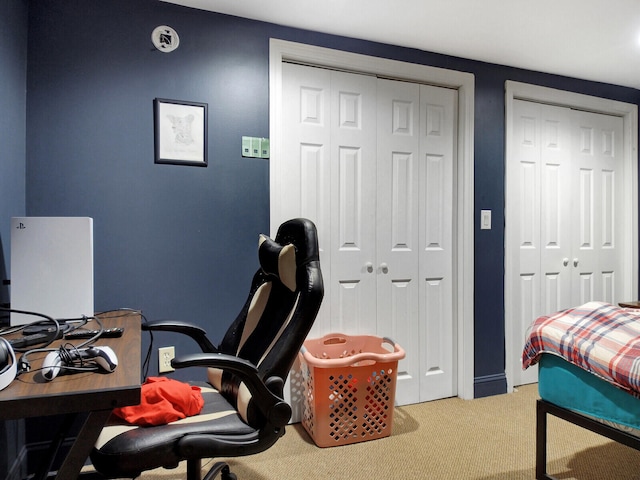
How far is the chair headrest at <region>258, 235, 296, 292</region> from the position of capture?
1469 mm

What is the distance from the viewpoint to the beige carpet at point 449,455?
1.94m

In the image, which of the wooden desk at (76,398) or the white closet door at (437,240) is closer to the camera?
the wooden desk at (76,398)

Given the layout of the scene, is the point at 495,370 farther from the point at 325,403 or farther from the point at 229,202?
the point at 229,202

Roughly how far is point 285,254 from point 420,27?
1.76 metres

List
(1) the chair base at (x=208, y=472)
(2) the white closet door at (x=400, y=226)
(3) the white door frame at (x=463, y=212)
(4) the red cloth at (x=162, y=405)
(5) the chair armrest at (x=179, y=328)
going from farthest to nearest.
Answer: (3) the white door frame at (x=463, y=212) → (2) the white closet door at (x=400, y=226) → (5) the chair armrest at (x=179, y=328) → (1) the chair base at (x=208, y=472) → (4) the red cloth at (x=162, y=405)

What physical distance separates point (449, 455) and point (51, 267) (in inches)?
78.5

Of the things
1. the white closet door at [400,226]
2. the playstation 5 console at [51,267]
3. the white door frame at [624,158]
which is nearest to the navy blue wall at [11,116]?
the playstation 5 console at [51,267]

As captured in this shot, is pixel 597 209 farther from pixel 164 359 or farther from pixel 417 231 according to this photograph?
pixel 164 359

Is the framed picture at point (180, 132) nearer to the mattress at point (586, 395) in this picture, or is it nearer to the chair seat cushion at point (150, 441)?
the chair seat cushion at point (150, 441)

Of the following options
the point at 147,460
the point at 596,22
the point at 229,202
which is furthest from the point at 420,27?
the point at 147,460

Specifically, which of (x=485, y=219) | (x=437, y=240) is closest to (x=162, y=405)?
(x=437, y=240)

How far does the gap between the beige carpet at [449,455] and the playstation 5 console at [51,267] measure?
92cm

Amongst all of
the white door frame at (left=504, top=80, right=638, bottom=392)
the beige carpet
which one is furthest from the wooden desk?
the white door frame at (left=504, top=80, right=638, bottom=392)

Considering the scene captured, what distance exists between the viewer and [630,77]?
3209mm
